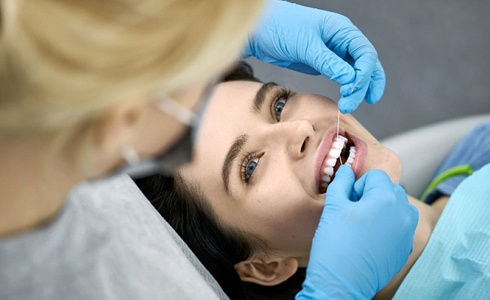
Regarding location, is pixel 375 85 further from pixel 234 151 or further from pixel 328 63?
pixel 234 151

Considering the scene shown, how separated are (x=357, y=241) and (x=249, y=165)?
30 cm

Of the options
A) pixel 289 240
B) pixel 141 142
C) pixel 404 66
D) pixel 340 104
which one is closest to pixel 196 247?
pixel 289 240

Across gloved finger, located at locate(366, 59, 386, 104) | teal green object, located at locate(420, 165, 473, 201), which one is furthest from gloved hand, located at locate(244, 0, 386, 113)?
teal green object, located at locate(420, 165, 473, 201)

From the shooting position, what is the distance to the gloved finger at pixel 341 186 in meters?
1.17

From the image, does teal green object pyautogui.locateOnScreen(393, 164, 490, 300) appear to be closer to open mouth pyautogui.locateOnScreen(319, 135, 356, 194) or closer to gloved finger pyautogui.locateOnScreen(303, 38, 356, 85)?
open mouth pyautogui.locateOnScreen(319, 135, 356, 194)

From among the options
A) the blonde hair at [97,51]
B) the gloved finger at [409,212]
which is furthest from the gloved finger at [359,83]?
the blonde hair at [97,51]

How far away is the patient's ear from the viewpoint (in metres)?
1.38

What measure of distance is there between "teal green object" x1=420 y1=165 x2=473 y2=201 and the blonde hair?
1.29m

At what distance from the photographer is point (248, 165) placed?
126 cm

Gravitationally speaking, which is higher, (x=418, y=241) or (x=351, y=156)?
(x=351, y=156)

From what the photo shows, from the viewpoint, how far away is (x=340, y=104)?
1231 mm

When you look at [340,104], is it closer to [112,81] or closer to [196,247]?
[196,247]

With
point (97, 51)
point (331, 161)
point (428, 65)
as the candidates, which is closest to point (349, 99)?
point (331, 161)

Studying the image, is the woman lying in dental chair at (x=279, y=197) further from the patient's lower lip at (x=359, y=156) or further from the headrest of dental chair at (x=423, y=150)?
the headrest of dental chair at (x=423, y=150)
